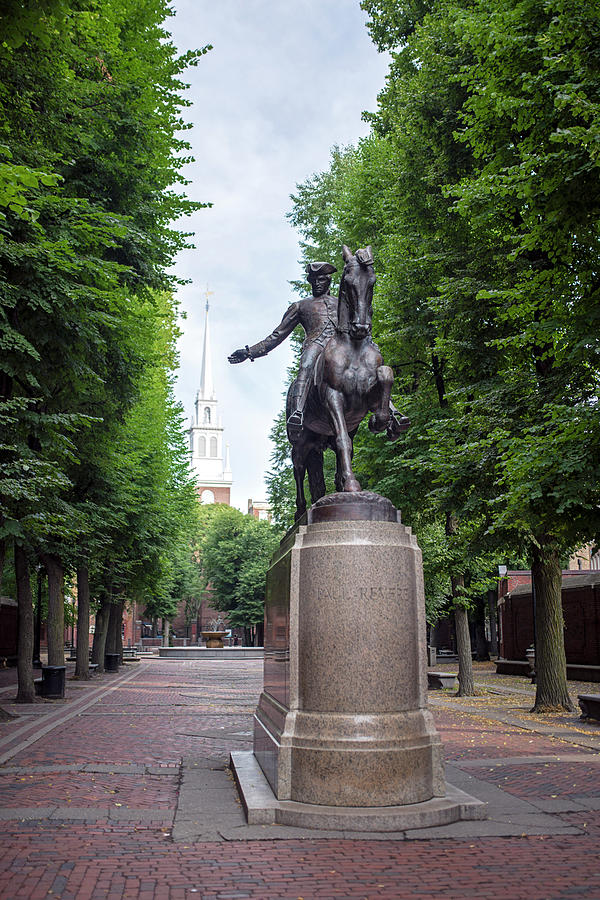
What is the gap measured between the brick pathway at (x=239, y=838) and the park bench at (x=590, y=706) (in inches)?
82.4

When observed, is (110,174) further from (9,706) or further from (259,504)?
(259,504)

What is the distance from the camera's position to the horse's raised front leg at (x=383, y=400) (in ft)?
29.0

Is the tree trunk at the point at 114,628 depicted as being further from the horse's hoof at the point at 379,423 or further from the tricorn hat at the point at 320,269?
the horse's hoof at the point at 379,423

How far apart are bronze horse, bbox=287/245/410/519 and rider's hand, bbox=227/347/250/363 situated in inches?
56.7

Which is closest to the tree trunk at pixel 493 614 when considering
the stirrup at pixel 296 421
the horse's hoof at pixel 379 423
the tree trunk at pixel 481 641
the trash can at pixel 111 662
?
the tree trunk at pixel 481 641

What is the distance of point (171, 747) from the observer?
12109mm

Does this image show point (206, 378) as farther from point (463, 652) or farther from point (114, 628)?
point (463, 652)

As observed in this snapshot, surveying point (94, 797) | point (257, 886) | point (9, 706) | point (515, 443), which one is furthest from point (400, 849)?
point (9, 706)

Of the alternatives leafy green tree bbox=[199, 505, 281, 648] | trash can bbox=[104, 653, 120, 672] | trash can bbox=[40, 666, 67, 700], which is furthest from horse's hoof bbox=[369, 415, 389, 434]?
leafy green tree bbox=[199, 505, 281, 648]

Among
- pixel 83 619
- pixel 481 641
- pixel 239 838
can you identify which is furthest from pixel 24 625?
pixel 481 641

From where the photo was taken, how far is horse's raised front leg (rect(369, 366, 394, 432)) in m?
8.84

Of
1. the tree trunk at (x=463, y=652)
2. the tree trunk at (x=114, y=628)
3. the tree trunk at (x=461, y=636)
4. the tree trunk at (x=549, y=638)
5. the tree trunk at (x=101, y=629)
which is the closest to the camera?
the tree trunk at (x=549, y=638)

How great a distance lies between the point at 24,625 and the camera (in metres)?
18.4

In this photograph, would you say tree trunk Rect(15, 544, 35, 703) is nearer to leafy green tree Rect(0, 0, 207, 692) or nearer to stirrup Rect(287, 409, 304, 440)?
leafy green tree Rect(0, 0, 207, 692)
